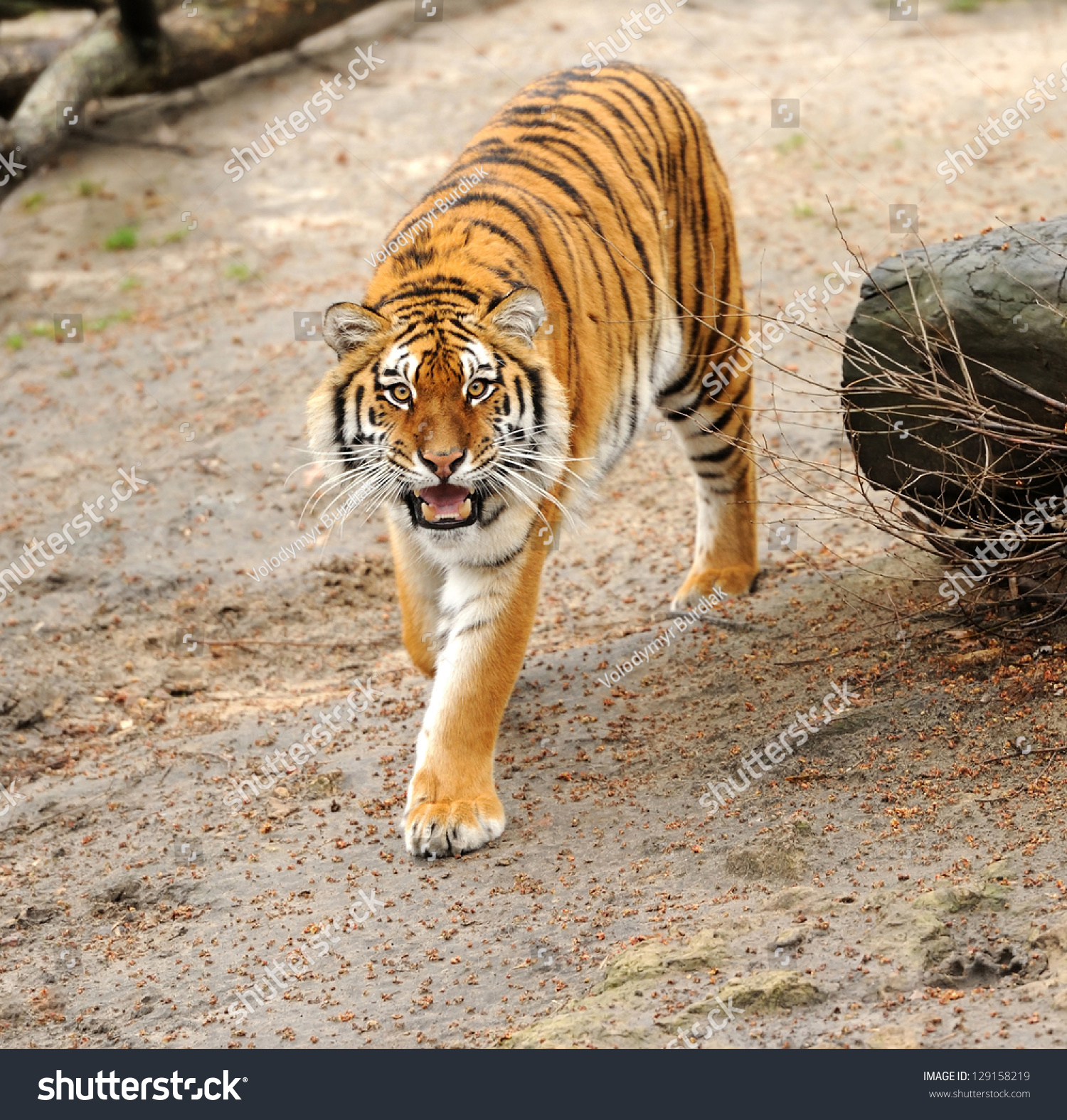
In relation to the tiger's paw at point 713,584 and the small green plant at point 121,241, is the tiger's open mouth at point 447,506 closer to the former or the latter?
the tiger's paw at point 713,584

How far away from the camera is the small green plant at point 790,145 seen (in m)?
9.71

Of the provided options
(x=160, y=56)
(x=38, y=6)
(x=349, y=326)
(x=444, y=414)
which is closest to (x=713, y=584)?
(x=444, y=414)

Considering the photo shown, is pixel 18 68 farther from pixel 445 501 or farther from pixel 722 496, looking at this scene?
pixel 445 501

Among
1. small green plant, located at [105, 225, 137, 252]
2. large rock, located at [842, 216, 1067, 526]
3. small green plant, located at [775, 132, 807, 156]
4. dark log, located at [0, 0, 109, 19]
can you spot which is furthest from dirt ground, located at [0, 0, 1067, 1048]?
dark log, located at [0, 0, 109, 19]

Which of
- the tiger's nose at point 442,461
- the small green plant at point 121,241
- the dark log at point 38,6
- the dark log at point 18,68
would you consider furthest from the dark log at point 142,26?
the tiger's nose at point 442,461

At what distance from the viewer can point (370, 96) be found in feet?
35.4

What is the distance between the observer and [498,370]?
13.1 ft

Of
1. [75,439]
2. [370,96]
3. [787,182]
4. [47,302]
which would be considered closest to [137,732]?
[75,439]

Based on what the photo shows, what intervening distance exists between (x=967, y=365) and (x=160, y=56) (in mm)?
7766

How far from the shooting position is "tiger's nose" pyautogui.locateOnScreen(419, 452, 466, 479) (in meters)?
3.79

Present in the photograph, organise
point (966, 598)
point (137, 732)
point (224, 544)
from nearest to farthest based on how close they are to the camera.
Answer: point (966, 598), point (137, 732), point (224, 544)

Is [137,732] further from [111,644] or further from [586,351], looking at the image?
[586,351]

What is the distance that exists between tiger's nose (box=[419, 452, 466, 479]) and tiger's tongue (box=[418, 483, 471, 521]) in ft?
0.48

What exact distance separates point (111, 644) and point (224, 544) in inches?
35.4
